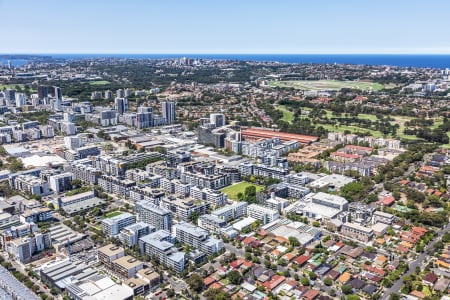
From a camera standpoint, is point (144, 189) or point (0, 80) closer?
point (144, 189)

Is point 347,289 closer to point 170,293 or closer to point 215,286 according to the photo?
point 215,286

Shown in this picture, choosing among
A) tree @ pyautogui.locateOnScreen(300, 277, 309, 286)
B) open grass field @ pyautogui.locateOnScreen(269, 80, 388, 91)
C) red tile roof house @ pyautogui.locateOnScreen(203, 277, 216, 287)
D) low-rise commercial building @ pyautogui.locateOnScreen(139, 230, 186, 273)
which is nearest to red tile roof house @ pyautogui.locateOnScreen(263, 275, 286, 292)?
tree @ pyautogui.locateOnScreen(300, 277, 309, 286)

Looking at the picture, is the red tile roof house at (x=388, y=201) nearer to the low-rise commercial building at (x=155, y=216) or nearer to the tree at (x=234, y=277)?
the tree at (x=234, y=277)

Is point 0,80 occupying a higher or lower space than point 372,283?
higher

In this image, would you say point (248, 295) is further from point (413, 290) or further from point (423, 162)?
point (423, 162)

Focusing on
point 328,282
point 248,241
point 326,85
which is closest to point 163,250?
point 248,241

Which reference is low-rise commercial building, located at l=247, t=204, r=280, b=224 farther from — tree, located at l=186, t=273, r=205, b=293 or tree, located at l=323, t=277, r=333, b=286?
tree, located at l=186, t=273, r=205, b=293

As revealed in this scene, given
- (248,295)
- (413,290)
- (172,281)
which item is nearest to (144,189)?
(172,281)

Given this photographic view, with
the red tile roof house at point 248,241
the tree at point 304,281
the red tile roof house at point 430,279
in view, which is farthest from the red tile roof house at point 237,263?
the red tile roof house at point 430,279

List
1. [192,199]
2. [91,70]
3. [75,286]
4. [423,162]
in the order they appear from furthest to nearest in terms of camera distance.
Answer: [91,70] < [423,162] < [192,199] < [75,286]
